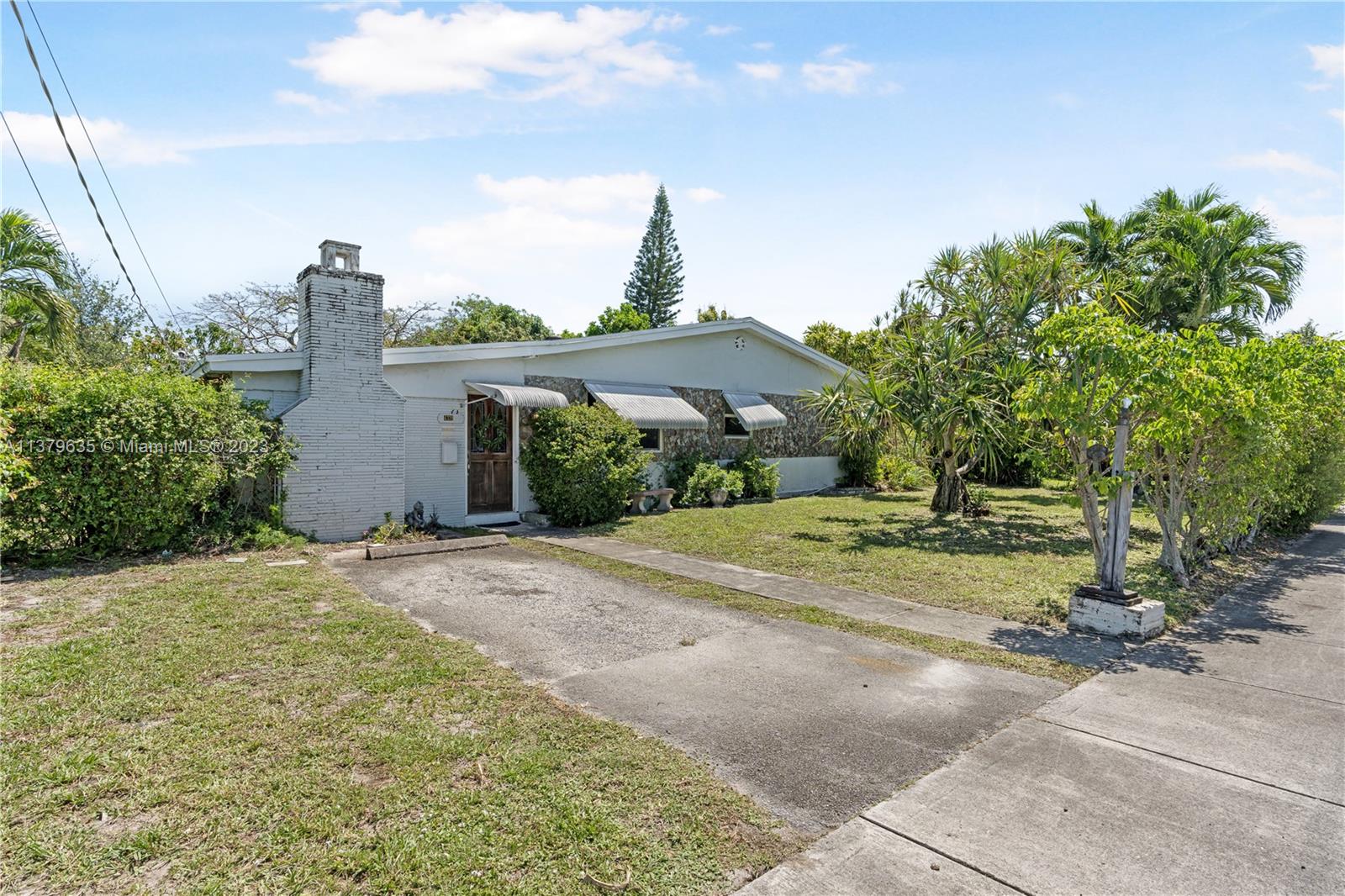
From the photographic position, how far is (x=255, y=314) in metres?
31.6

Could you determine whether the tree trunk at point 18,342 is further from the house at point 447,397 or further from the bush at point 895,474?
the bush at point 895,474

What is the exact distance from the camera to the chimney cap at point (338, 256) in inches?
427

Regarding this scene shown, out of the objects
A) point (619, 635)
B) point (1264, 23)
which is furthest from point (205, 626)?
point (1264, 23)

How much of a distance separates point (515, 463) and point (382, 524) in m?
3.23

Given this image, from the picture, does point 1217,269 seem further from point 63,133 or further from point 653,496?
point 63,133

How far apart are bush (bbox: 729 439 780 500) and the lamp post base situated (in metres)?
11.7

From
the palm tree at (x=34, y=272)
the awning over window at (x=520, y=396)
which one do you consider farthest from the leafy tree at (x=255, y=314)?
the awning over window at (x=520, y=396)

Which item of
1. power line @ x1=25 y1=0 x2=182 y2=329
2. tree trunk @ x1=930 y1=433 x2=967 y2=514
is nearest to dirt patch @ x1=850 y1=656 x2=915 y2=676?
tree trunk @ x1=930 y1=433 x2=967 y2=514

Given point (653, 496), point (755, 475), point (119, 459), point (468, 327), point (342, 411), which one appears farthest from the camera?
point (468, 327)

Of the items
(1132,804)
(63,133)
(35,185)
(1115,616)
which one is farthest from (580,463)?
(35,185)

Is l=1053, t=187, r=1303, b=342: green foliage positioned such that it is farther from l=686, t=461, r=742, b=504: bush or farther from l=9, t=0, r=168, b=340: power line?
l=9, t=0, r=168, b=340: power line

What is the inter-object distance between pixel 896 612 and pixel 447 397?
9245mm

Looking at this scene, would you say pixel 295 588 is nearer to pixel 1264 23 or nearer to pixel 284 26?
pixel 284 26

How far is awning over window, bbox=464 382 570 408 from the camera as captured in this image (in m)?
12.9
